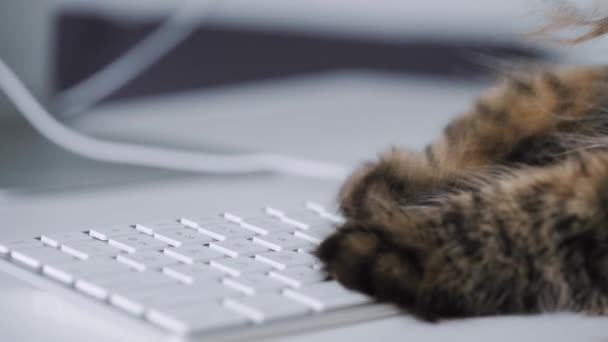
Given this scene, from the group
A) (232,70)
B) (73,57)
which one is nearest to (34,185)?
(73,57)

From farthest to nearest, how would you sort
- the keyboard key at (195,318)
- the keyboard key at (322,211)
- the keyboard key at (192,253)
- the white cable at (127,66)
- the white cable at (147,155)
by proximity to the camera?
the white cable at (127,66), the white cable at (147,155), the keyboard key at (322,211), the keyboard key at (192,253), the keyboard key at (195,318)

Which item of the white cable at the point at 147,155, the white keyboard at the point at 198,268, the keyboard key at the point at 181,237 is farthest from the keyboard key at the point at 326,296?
the white cable at the point at 147,155

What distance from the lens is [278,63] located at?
1868 mm

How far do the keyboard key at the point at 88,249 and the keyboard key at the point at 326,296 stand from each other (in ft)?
0.38

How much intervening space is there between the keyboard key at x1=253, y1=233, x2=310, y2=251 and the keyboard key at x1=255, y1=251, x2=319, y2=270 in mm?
11

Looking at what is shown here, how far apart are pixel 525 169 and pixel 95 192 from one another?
36 cm

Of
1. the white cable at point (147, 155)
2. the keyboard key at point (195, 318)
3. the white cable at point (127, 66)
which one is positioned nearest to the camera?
the keyboard key at point (195, 318)

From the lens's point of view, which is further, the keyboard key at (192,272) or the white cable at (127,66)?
the white cable at (127,66)

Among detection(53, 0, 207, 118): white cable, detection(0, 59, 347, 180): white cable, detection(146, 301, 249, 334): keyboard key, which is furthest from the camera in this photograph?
detection(53, 0, 207, 118): white cable

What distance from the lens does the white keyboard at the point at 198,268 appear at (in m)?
0.44

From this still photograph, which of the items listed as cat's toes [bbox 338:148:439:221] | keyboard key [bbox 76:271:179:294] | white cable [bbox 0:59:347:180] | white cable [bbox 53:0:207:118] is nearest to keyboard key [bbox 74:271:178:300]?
keyboard key [bbox 76:271:179:294]

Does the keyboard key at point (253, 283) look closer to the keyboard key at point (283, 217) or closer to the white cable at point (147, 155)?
the keyboard key at point (283, 217)

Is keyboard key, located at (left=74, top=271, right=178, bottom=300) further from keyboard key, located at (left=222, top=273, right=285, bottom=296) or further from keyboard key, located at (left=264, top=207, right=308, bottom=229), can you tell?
keyboard key, located at (left=264, top=207, right=308, bottom=229)

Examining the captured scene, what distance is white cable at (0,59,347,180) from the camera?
2.82ft
